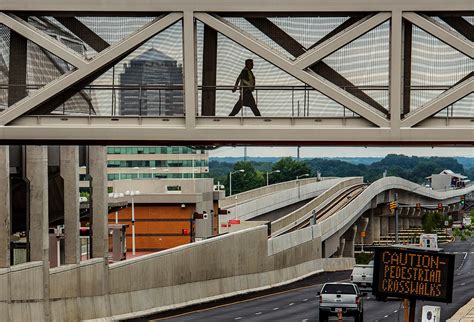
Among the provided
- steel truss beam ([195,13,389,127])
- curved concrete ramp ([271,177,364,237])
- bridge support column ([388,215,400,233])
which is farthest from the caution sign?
bridge support column ([388,215,400,233])

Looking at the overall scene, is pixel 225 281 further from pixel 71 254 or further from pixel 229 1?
pixel 229 1

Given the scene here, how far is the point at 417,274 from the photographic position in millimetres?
37656

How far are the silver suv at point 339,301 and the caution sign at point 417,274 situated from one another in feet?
44.4

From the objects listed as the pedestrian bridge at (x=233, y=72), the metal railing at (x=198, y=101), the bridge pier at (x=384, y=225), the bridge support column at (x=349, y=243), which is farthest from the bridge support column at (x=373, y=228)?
the pedestrian bridge at (x=233, y=72)

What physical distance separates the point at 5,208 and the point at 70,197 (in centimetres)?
658

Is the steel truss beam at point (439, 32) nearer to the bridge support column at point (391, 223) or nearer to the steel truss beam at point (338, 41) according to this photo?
the steel truss beam at point (338, 41)

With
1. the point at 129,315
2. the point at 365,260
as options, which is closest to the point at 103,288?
the point at 129,315

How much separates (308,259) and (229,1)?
258 feet

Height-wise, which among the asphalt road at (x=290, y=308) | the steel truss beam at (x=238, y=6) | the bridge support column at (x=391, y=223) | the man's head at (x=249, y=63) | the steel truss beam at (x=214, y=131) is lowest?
the bridge support column at (x=391, y=223)

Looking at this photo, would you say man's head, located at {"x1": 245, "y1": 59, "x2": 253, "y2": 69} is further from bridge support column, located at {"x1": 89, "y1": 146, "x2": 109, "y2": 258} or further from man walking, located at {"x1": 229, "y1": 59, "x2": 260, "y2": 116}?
bridge support column, located at {"x1": 89, "y1": 146, "x2": 109, "y2": 258}

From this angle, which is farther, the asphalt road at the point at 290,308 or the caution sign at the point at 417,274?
the asphalt road at the point at 290,308

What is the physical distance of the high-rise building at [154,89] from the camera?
17609mm

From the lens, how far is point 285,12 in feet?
55.4

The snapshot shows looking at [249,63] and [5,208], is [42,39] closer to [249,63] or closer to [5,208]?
[249,63]
